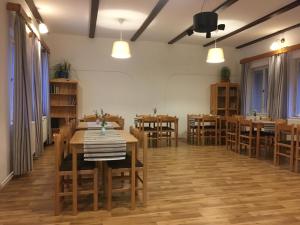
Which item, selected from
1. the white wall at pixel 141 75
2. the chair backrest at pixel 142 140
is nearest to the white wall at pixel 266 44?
the white wall at pixel 141 75

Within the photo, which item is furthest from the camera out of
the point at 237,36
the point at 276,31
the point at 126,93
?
the point at 126,93

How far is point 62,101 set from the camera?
6902 millimetres

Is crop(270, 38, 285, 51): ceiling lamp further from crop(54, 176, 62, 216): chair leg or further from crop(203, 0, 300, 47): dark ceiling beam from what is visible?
crop(54, 176, 62, 216): chair leg

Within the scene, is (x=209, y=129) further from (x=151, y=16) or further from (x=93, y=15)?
(x=93, y=15)

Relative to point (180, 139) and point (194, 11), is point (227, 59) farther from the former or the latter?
point (194, 11)

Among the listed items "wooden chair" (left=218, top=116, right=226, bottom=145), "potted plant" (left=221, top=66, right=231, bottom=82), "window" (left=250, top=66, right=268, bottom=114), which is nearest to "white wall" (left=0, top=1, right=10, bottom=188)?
"wooden chair" (left=218, top=116, right=226, bottom=145)

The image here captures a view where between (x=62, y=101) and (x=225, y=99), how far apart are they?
14.8 feet

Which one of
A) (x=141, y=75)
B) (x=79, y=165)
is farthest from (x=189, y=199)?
(x=141, y=75)

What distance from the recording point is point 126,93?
7.50 m

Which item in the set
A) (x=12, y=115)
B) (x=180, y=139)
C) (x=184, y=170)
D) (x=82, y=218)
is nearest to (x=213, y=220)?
(x=82, y=218)

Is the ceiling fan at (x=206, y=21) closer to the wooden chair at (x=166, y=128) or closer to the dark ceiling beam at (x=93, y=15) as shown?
the dark ceiling beam at (x=93, y=15)

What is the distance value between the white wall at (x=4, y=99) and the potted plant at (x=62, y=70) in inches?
126

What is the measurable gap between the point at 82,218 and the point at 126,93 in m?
5.19

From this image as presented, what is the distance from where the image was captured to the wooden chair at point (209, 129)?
6.78m
